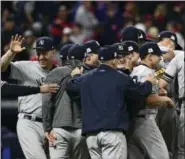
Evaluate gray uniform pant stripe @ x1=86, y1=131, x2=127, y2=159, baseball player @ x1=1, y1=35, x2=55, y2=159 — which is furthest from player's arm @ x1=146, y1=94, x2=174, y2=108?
baseball player @ x1=1, y1=35, x2=55, y2=159

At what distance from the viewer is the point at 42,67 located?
1146 cm

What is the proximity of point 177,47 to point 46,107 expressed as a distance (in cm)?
266

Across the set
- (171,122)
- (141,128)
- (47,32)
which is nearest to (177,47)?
(171,122)

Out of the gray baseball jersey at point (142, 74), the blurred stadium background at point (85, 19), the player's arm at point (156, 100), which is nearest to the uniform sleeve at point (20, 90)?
the gray baseball jersey at point (142, 74)

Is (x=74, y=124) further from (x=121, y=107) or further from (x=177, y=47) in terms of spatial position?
(x=177, y=47)

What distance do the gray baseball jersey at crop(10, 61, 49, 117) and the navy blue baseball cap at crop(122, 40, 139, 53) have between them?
1172mm

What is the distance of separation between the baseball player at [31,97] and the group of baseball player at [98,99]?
13mm

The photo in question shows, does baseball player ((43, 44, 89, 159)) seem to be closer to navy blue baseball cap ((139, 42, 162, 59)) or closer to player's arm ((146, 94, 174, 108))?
navy blue baseball cap ((139, 42, 162, 59))

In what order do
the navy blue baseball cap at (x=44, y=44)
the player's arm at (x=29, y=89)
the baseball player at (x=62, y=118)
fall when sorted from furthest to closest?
the navy blue baseball cap at (x=44, y=44), the baseball player at (x=62, y=118), the player's arm at (x=29, y=89)

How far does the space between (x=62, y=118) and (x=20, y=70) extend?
98 centimetres

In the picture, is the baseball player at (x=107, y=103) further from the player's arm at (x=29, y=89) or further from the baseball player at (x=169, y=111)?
the baseball player at (x=169, y=111)

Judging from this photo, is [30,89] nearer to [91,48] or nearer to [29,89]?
[29,89]

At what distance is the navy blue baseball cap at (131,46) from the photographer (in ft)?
36.1

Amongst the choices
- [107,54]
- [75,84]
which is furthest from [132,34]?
[75,84]
